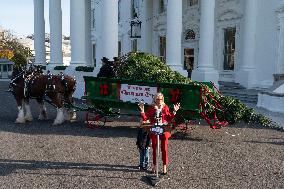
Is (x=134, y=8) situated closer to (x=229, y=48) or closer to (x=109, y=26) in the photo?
(x=229, y=48)

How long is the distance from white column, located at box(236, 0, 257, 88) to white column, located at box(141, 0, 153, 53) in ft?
34.9

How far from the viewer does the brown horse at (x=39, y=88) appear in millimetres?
9742

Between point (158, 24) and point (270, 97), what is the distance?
15.7 metres

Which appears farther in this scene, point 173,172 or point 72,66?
point 72,66

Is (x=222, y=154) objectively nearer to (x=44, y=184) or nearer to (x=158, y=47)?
(x=44, y=184)

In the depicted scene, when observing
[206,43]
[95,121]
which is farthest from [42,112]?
[206,43]

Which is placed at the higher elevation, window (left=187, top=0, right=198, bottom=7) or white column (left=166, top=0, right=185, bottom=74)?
window (left=187, top=0, right=198, bottom=7)

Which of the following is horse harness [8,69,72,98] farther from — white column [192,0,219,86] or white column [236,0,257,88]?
white column [236,0,257,88]

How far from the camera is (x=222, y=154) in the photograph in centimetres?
689

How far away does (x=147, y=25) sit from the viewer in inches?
1067

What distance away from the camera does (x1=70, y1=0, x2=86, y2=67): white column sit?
18.5m

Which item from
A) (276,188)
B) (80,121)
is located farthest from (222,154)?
(80,121)

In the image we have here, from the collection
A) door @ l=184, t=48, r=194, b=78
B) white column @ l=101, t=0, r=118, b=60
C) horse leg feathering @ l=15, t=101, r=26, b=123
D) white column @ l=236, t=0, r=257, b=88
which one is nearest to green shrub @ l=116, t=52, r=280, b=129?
horse leg feathering @ l=15, t=101, r=26, b=123

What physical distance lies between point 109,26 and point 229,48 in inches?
343
